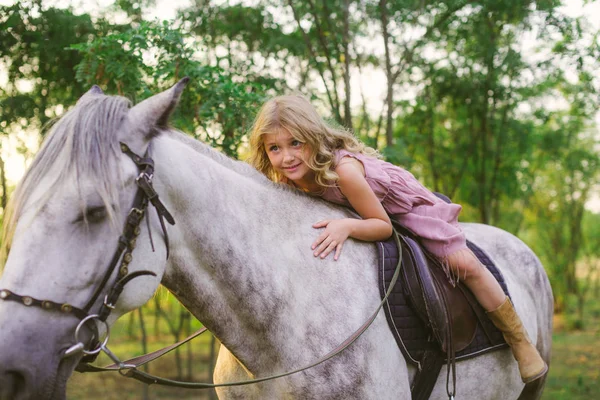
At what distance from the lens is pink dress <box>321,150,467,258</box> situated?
107 inches

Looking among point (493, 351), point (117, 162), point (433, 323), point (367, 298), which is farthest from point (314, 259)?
point (493, 351)

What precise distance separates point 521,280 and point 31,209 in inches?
131

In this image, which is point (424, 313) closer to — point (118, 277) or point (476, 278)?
point (476, 278)

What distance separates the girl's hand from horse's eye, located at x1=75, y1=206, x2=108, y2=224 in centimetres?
98

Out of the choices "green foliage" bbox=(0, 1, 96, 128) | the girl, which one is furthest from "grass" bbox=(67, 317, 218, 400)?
the girl

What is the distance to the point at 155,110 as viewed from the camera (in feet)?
6.39

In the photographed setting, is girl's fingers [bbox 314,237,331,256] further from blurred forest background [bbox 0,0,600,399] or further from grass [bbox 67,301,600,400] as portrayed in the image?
grass [bbox 67,301,600,400]

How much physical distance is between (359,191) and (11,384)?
1.62m

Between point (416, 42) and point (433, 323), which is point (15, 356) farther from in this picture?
point (416, 42)

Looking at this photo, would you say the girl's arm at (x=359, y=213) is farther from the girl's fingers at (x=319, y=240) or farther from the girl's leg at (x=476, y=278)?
the girl's leg at (x=476, y=278)

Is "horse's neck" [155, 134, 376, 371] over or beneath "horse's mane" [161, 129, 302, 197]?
beneath

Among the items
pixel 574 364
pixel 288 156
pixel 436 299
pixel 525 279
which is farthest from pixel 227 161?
pixel 574 364

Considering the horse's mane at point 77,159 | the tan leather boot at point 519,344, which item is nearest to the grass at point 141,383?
the tan leather boot at point 519,344

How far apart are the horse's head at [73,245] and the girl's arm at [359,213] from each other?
33.4 inches
